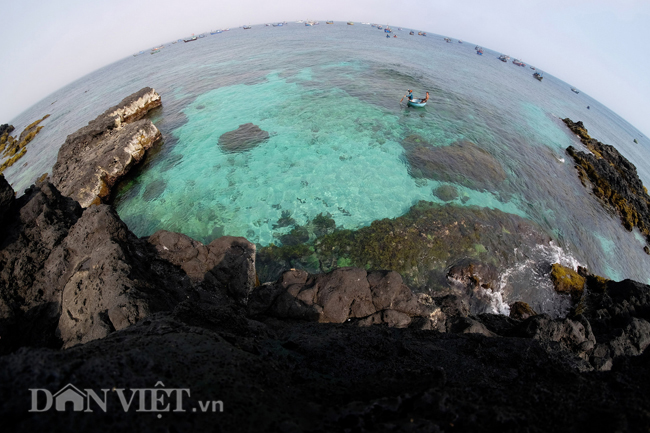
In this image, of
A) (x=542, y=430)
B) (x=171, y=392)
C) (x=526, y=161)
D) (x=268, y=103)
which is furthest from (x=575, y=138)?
(x=171, y=392)

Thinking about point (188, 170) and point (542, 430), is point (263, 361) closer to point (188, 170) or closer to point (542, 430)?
point (542, 430)

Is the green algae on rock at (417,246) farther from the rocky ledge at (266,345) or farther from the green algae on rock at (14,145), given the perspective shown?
the green algae on rock at (14,145)

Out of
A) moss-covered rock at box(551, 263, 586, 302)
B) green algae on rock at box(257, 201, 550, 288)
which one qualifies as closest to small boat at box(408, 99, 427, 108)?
green algae on rock at box(257, 201, 550, 288)

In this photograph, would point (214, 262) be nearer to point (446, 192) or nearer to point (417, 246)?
point (417, 246)

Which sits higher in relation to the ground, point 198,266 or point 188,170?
point 188,170

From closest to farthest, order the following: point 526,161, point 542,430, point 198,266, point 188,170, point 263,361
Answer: point 542,430 → point 263,361 → point 198,266 → point 188,170 → point 526,161

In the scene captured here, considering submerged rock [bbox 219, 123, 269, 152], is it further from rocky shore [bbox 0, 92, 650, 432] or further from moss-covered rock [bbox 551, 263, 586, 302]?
moss-covered rock [bbox 551, 263, 586, 302]
